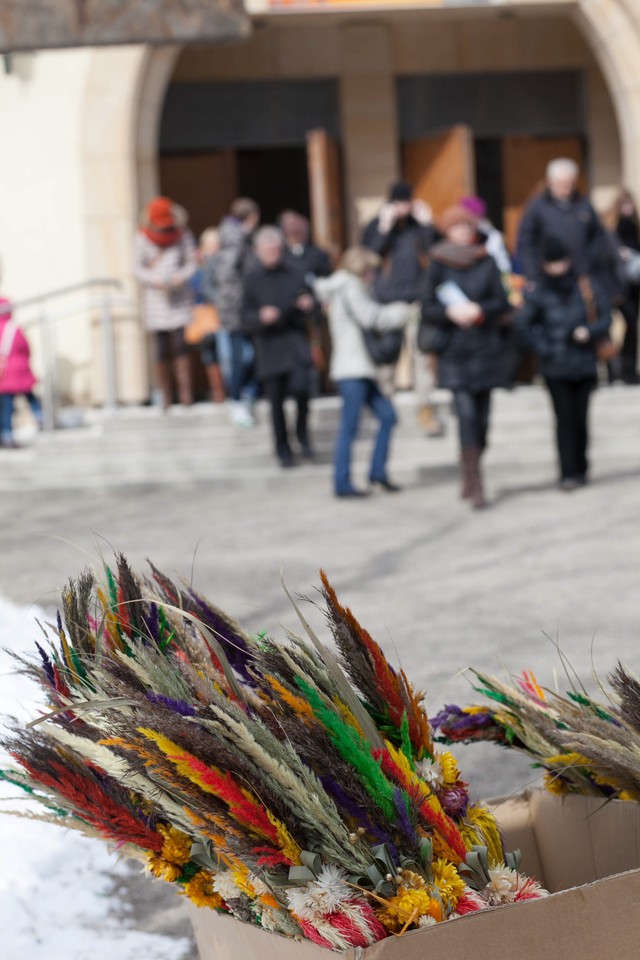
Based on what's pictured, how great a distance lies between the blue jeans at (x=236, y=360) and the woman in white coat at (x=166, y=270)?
348 mm

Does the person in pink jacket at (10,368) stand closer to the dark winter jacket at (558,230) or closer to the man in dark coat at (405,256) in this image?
the man in dark coat at (405,256)

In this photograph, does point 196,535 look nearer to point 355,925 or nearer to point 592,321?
point 592,321

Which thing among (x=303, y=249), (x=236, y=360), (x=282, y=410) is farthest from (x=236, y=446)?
(x=303, y=249)

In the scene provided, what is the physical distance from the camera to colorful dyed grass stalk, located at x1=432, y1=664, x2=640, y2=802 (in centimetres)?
180

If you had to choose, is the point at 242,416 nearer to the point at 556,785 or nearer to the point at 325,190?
the point at 325,190

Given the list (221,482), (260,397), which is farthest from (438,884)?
(260,397)

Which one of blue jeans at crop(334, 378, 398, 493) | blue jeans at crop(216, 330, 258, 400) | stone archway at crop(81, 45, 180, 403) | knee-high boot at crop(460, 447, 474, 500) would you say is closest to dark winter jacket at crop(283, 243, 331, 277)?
blue jeans at crop(216, 330, 258, 400)

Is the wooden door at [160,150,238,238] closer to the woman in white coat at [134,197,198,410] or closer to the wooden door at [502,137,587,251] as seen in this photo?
the wooden door at [502,137,587,251]

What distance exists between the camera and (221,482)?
10.7 m

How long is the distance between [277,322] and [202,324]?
2286 mm

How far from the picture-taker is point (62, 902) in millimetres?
3061

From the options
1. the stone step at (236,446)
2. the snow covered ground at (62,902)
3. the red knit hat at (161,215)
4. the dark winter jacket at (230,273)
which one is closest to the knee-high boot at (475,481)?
the stone step at (236,446)

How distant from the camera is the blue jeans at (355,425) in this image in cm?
930

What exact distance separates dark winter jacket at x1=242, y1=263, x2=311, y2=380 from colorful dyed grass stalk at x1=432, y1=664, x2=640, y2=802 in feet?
26.6
